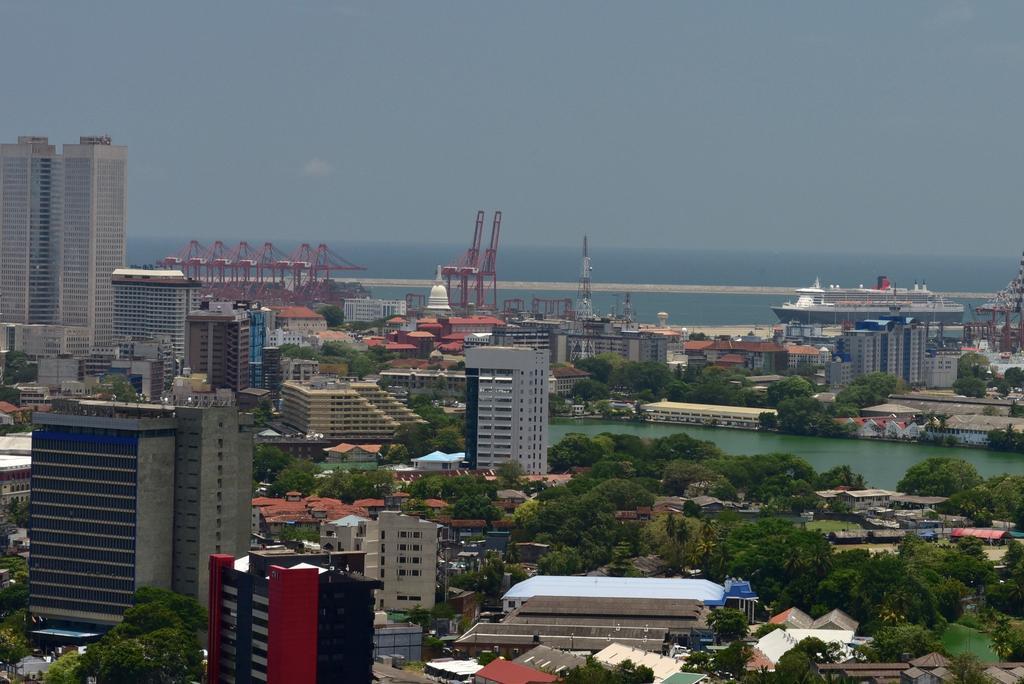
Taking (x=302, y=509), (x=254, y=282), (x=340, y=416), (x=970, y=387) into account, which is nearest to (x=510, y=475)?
(x=302, y=509)

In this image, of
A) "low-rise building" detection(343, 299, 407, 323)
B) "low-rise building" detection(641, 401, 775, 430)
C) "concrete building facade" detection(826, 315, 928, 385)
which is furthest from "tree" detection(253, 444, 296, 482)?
"low-rise building" detection(343, 299, 407, 323)

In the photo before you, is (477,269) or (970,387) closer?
(970,387)

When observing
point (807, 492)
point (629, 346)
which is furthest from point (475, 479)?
point (629, 346)

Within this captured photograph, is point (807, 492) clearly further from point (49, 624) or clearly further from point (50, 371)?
point (50, 371)

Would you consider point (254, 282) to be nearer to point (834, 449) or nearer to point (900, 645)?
point (834, 449)

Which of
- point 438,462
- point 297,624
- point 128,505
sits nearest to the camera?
point 297,624

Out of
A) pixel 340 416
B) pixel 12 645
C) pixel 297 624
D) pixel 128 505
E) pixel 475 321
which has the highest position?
pixel 475 321

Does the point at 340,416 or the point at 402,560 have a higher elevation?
the point at 340,416

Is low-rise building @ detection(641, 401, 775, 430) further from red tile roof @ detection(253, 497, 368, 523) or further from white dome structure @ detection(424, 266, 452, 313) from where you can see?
white dome structure @ detection(424, 266, 452, 313)
